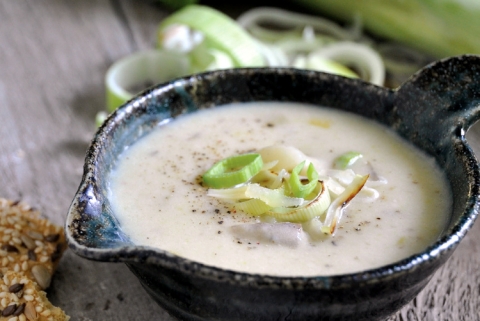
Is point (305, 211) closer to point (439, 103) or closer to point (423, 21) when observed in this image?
point (439, 103)

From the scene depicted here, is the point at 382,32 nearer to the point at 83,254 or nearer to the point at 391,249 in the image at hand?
the point at 391,249

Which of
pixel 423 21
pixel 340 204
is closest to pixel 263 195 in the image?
pixel 340 204

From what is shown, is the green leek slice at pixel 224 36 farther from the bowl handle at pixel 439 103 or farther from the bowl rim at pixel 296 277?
the bowl rim at pixel 296 277

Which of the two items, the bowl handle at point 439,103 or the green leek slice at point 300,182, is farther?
the bowl handle at point 439,103

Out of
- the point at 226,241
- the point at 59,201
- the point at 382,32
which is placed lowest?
the point at 59,201

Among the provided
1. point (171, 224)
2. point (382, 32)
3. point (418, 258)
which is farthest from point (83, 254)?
point (382, 32)

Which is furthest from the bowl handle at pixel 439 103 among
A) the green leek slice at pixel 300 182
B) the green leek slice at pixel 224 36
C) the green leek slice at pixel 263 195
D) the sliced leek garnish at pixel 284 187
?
the green leek slice at pixel 224 36
